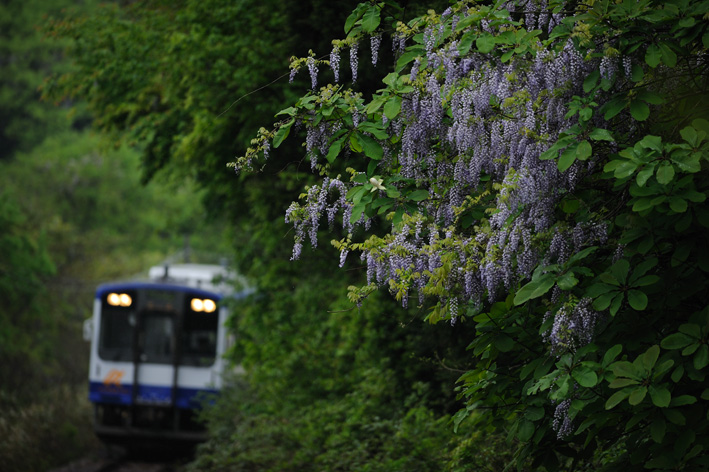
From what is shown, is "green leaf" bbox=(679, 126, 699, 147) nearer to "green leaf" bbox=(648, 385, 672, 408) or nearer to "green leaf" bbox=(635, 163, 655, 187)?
"green leaf" bbox=(635, 163, 655, 187)

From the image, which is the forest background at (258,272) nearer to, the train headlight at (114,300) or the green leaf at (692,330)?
the train headlight at (114,300)

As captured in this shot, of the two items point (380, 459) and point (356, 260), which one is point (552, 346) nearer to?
point (380, 459)

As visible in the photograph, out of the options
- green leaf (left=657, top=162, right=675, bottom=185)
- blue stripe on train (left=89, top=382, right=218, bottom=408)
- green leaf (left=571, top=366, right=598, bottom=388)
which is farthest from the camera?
blue stripe on train (left=89, top=382, right=218, bottom=408)

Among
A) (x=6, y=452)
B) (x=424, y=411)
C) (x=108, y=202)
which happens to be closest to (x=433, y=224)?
(x=424, y=411)

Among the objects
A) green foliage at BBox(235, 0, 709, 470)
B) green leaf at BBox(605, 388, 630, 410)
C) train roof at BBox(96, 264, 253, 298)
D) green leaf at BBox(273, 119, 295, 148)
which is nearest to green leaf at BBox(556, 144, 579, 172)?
green foliage at BBox(235, 0, 709, 470)

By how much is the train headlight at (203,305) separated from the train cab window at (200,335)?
0.08 metres

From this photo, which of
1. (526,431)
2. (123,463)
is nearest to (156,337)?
(123,463)

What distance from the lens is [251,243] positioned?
595 inches

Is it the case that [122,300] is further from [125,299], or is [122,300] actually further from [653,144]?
[653,144]

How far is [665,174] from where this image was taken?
3832mm

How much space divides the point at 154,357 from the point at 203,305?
1.30m

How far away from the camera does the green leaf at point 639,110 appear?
4.19m

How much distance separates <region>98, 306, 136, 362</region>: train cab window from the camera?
16.3 meters

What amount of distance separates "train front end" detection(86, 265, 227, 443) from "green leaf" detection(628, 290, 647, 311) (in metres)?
12.7
